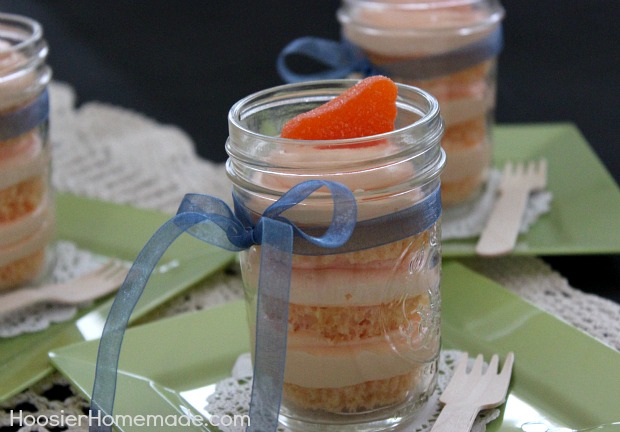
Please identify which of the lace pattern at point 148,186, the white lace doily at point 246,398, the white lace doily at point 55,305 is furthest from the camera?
the white lace doily at point 55,305

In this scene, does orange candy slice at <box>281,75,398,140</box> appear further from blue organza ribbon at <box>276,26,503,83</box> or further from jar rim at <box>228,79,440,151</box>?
blue organza ribbon at <box>276,26,503,83</box>

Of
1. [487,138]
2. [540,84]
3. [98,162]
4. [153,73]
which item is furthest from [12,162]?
[540,84]

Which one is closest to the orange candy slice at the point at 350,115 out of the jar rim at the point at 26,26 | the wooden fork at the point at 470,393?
the wooden fork at the point at 470,393

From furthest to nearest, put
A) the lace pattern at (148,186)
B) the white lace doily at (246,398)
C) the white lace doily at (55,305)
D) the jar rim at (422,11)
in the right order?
the jar rim at (422,11) → the white lace doily at (55,305) → the lace pattern at (148,186) → the white lace doily at (246,398)

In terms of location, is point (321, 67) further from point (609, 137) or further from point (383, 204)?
point (383, 204)

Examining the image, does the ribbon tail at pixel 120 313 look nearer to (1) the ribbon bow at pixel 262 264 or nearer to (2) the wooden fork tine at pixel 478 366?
(1) the ribbon bow at pixel 262 264

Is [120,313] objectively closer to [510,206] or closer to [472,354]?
[472,354]
